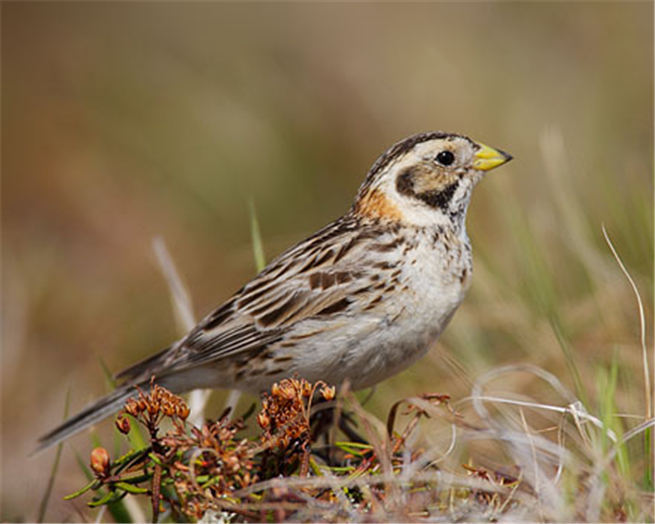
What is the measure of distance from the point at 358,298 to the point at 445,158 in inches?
30.4

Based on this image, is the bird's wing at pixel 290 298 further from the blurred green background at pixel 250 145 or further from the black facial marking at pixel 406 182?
the blurred green background at pixel 250 145

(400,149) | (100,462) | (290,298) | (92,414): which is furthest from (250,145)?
(100,462)

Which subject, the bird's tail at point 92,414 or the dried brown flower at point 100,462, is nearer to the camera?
the dried brown flower at point 100,462

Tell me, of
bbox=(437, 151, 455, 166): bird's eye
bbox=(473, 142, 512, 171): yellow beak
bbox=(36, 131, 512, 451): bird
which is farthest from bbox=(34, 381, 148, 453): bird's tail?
bbox=(473, 142, 512, 171): yellow beak

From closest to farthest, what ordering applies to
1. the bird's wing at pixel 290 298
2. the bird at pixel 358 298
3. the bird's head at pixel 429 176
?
1. the bird at pixel 358 298
2. the bird's wing at pixel 290 298
3. the bird's head at pixel 429 176

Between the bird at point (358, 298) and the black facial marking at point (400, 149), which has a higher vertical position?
the black facial marking at point (400, 149)

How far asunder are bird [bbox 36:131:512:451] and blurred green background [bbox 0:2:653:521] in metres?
0.67

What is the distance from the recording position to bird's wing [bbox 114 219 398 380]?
153 inches

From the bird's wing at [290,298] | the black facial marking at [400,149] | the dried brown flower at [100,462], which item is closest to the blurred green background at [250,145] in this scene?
the black facial marking at [400,149]

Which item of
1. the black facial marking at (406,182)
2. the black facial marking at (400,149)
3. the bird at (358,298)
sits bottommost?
the bird at (358,298)

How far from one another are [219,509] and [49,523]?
4.49 ft

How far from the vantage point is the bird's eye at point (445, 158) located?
4.23 m

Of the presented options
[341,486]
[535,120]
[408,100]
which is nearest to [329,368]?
[341,486]

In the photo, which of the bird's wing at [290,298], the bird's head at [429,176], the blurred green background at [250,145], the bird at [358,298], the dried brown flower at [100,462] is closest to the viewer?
the dried brown flower at [100,462]
